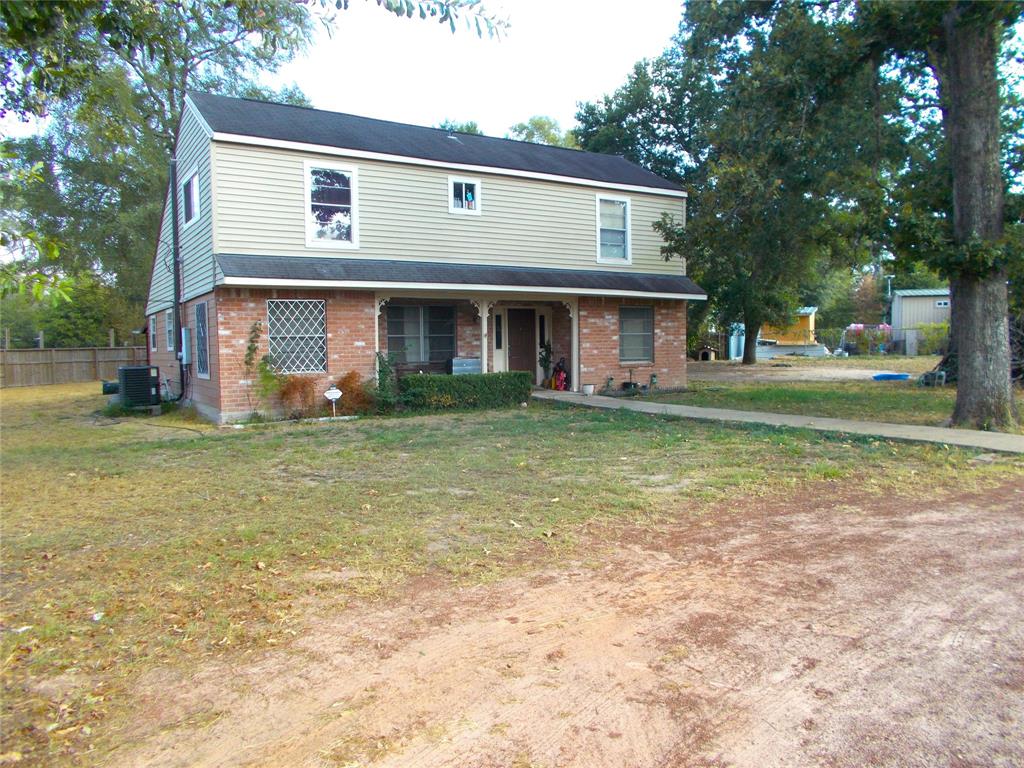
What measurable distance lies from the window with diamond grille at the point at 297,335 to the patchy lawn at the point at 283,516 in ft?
6.41

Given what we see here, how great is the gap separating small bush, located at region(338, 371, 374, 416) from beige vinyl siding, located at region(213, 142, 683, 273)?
8.03ft

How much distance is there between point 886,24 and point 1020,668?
11023mm

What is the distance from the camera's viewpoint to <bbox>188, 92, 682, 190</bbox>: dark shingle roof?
1398 centimetres

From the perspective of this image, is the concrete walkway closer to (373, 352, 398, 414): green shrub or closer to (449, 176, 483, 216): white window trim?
(373, 352, 398, 414): green shrub

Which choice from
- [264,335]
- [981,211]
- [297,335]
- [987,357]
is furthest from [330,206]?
[987,357]

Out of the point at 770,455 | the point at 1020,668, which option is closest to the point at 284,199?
the point at 770,455

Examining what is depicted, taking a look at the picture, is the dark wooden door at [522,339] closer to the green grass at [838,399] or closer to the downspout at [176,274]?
the green grass at [838,399]

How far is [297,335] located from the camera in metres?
13.8

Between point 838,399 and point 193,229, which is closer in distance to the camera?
point 193,229

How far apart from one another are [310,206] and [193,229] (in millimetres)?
2640

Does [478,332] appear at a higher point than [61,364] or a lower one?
higher

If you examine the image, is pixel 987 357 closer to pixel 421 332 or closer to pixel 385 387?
pixel 385 387

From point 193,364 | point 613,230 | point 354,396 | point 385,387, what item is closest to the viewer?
point 354,396

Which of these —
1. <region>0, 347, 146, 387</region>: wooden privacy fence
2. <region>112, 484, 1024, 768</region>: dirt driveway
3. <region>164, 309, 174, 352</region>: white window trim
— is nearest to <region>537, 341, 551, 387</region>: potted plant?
<region>164, 309, 174, 352</region>: white window trim
